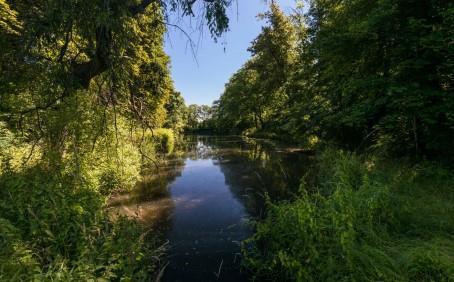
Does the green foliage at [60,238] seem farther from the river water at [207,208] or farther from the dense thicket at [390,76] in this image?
the dense thicket at [390,76]

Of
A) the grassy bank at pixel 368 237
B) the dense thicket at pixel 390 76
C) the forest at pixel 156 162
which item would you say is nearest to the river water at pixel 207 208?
the forest at pixel 156 162

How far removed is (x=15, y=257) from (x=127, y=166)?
6577mm

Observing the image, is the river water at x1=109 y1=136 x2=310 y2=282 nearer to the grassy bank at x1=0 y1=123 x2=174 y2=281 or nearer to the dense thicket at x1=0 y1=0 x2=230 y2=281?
the grassy bank at x1=0 y1=123 x2=174 y2=281

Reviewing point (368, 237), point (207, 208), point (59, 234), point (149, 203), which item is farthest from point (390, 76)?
point (59, 234)

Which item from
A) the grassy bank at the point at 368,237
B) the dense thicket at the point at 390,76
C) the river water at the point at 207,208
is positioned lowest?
the river water at the point at 207,208

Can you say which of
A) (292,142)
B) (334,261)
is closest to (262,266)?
(334,261)

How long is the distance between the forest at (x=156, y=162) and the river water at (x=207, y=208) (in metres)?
0.42

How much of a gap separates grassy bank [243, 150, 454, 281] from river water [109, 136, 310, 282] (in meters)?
0.76

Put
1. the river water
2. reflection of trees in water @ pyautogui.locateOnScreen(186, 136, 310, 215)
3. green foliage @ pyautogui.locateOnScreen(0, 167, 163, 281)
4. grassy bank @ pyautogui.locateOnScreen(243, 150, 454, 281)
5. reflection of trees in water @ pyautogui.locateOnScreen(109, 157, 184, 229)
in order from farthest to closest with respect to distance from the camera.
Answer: reflection of trees in water @ pyautogui.locateOnScreen(186, 136, 310, 215)
reflection of trees in water @ pyautogui.locateOnScreen(109, 157, 184, 229)
the river water
grassy bank @ pyautogui.locateOnScreen(243, 150, 454, 281)
green foliage @ pyautogui.locateOnScreen(0, 167, 163, 281)

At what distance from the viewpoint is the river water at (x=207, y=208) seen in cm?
484

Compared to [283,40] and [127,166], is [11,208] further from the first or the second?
[283,40]

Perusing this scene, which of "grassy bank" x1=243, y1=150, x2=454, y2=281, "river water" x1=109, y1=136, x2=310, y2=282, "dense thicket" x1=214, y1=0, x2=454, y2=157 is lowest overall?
"river water" x1=109, y1=136, x2=310, y2=282

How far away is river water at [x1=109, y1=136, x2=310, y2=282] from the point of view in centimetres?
484

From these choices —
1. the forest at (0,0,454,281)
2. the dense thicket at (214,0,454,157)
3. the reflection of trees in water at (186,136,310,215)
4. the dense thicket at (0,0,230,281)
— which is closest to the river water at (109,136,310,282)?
the reflection of trees in water at (186,136,310,215)
